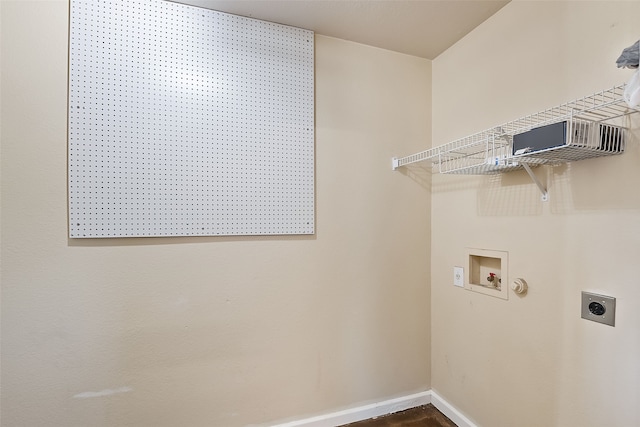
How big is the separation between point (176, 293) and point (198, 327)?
21 centimetres

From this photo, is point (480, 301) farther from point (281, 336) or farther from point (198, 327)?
point (198, 327)

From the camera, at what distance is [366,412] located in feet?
6.16

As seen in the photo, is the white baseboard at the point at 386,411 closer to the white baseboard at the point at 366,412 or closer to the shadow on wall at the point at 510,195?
the white baseboard at the point at 366,412

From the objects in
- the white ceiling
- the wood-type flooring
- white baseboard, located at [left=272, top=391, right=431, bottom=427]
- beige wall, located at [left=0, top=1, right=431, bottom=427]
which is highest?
the white ceiling

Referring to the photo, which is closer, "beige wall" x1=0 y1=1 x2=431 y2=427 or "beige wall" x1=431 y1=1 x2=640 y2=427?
"beige wall" x1=431 y1=1 x2=640 y2=427

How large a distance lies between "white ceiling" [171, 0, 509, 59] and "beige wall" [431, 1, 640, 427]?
13cm

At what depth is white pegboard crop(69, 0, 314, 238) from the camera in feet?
4.63

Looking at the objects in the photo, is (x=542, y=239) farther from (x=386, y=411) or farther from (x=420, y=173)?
(x=386, y=411)

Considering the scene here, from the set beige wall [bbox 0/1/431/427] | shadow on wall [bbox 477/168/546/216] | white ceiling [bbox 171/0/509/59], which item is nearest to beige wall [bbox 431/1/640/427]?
shadow on wall [bbox 477/168/546/216]

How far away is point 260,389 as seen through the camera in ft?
5.52

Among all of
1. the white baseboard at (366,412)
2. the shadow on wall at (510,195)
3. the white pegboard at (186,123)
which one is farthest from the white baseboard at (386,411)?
the shadow on wall at (510,195)

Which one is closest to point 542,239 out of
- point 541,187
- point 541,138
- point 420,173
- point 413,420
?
point 541,187

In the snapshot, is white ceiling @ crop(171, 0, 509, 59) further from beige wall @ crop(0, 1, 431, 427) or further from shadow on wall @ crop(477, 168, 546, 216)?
shadow on wall @ crop(477, 168, 546, 216)

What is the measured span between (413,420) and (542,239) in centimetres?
134
